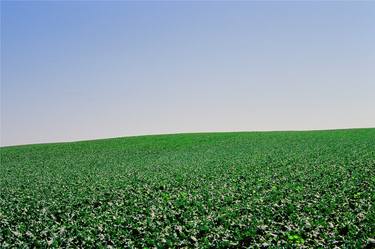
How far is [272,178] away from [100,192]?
785cm

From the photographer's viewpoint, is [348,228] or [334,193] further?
[334,193]

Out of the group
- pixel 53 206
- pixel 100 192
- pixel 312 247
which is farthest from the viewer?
pixel 100 192

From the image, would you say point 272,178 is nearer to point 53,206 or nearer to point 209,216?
point 209,216

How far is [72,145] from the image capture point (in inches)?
2174

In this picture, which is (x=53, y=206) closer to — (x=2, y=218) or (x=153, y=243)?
(x=2, y=218)

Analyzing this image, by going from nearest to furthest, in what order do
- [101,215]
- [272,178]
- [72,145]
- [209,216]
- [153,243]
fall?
1. [153,243]
2. [209,216]
3. [101,215]
4. [272,178]
5. [72,145]

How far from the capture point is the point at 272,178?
1780 cm

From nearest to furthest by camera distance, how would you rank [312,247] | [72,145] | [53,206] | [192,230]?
[312,247] < [192,230] < [53,206] < [72,145]

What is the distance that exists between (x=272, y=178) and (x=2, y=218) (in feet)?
37.3

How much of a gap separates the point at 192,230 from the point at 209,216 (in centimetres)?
150

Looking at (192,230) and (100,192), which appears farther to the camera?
(100,192)

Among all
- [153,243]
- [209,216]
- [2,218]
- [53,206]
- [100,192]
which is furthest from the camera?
[100,192]

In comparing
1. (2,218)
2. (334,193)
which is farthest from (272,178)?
(2,218)

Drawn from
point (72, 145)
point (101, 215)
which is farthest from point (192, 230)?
point (72, 145)
